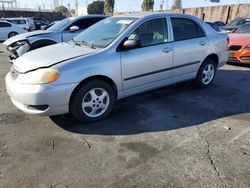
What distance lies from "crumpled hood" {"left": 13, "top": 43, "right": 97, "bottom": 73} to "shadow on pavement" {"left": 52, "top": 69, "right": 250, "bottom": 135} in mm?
949

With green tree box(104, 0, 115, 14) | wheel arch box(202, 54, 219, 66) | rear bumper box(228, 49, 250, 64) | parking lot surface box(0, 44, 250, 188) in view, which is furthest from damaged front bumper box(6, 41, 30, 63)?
green tree box(104, 0, 115, 14)

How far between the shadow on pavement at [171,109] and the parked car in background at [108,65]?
0.88 feet

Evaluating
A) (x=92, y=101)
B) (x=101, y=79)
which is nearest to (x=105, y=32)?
(x=101, y=79)

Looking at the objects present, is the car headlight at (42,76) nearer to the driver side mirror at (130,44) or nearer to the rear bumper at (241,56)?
the driver side mirror at (130,44)

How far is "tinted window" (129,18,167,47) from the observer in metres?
4.28

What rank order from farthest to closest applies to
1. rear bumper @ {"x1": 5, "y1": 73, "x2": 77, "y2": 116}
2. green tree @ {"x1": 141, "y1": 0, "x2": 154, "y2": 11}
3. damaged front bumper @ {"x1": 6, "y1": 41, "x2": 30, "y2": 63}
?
green tree @ {"x1": 141, "y1": 0, "x2": 154, "y2": 11} → damaged front bumper @ {"x1": 6, "y1": 41, "x2": 30, "y2": 63} → rear bumper @ {"x1": 5, "y1": 73, "x2": 77, "y2": 116}

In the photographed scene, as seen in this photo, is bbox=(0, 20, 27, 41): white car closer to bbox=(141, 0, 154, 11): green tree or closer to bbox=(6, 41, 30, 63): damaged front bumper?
bbox=(6, 41, 30, 63): damaged front bumper

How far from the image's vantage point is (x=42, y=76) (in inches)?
135

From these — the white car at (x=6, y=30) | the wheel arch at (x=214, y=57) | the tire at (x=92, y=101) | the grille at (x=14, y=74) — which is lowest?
the white car at (x=6, y=30)

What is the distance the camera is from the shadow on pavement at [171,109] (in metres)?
3.81

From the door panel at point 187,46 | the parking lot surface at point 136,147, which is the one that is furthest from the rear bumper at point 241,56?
the parking lot surface at point 136,147

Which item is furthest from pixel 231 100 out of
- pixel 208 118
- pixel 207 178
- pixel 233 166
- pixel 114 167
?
pixel 114 167

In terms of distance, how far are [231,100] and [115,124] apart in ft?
8.29

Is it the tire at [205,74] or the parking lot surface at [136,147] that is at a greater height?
the tire at [205,74]
